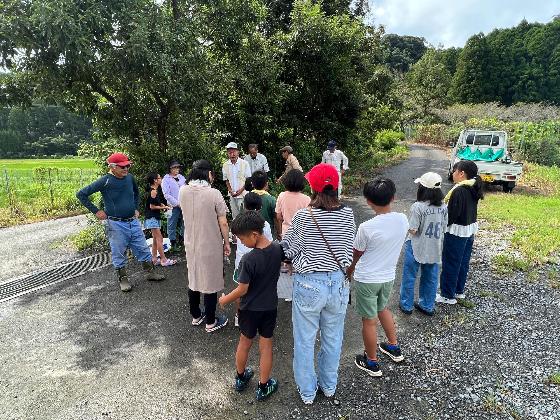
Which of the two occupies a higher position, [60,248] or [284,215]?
[284,215]

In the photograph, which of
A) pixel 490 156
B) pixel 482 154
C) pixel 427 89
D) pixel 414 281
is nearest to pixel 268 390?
pixel 414 281

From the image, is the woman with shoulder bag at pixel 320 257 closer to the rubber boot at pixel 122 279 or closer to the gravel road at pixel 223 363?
the gravel road at pixel 223 363

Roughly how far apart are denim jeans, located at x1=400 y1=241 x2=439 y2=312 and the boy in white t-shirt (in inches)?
43.0

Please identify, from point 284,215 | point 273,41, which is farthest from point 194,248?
point 273,41

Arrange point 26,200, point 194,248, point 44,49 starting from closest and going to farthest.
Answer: point 194,248, point 44,49, point 26,200

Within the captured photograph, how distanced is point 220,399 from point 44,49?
4.94m

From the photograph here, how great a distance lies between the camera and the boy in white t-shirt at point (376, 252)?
120 inches

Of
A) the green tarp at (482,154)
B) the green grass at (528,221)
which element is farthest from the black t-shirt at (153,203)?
the green tarp at (482,154)

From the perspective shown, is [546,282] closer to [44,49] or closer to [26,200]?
[44,49]

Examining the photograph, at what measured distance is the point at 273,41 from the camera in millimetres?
10383

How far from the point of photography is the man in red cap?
4.67m

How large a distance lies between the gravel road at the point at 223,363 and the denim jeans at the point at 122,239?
1.68 feet

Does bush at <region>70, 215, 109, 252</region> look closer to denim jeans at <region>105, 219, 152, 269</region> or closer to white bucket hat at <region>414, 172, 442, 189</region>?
denim jeans at <region>105, 219, 152, 269</region>

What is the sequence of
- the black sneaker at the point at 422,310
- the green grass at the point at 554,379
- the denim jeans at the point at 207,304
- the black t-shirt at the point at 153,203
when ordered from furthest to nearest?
the black t-shirt at the point at 153,203 → the black sneaker at the point at 422,310 → the denim jeans at the point at 207,304 → the green grass at the point at 554,379
